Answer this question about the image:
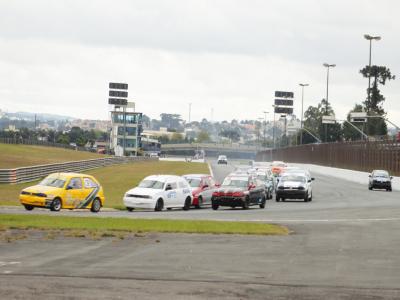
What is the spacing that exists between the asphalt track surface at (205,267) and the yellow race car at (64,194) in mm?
11431

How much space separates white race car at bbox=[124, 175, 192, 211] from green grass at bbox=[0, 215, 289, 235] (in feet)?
29.4

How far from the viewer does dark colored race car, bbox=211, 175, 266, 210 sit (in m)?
35.9

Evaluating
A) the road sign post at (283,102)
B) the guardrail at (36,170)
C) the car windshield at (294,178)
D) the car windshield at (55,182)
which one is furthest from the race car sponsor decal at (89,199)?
the road sign post at (283,102)

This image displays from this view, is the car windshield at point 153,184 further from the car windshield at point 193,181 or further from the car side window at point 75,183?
the car windshield at point 193,181

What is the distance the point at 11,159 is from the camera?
75062 mm

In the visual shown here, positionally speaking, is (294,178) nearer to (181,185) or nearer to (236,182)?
(236,182)

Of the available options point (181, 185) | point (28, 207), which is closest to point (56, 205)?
point (28, 207)

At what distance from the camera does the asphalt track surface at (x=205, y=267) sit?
11398 millimetres

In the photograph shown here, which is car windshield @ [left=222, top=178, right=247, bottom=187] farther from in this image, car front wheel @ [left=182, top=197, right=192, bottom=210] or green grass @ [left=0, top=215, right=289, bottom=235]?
green grass @ [left=0, top=215, right=289, bottom=235]

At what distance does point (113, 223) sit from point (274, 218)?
7.69 meters

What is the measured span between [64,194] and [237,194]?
819 centimetres

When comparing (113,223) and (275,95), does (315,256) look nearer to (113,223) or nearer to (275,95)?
(113,223)

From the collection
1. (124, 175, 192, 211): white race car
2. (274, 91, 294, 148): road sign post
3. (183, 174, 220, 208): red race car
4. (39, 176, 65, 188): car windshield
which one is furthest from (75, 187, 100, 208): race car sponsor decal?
(274, 91, 294, 148): road sign post

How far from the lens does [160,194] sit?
34031 millimetres
